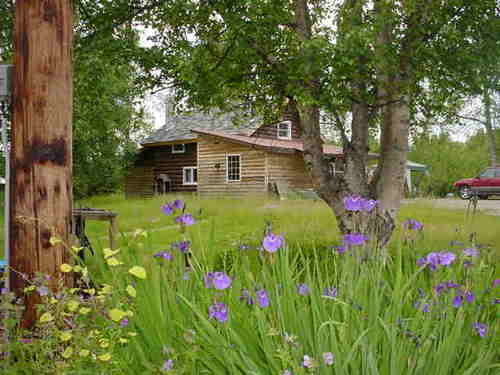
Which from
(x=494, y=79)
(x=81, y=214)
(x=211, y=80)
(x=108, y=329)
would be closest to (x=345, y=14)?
(x=211, y=80)

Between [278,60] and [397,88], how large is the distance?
168 centimetres

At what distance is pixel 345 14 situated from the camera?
594 centimetres

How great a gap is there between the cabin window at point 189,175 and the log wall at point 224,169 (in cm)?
153

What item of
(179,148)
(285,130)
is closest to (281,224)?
(285,130)

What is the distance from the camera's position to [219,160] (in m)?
26.1

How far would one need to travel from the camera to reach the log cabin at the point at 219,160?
81.3 feet

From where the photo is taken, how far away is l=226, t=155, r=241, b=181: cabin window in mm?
25938

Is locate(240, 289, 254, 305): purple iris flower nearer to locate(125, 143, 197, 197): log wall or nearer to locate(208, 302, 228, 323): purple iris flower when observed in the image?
locate(208, 302, 228, 323): purple iris flower

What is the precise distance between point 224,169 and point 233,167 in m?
0.52

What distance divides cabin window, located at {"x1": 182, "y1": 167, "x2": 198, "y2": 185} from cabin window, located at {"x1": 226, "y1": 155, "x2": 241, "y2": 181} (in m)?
3.10

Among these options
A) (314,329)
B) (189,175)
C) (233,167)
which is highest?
(233,167)

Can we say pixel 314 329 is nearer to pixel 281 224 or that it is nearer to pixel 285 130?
pixel 281 224

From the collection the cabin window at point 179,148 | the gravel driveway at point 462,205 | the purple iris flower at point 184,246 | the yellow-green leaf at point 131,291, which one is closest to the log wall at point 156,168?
the cabin window at point 179,148

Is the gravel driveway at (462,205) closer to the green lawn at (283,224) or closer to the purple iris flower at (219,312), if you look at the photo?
the green lawn at (283,224)
